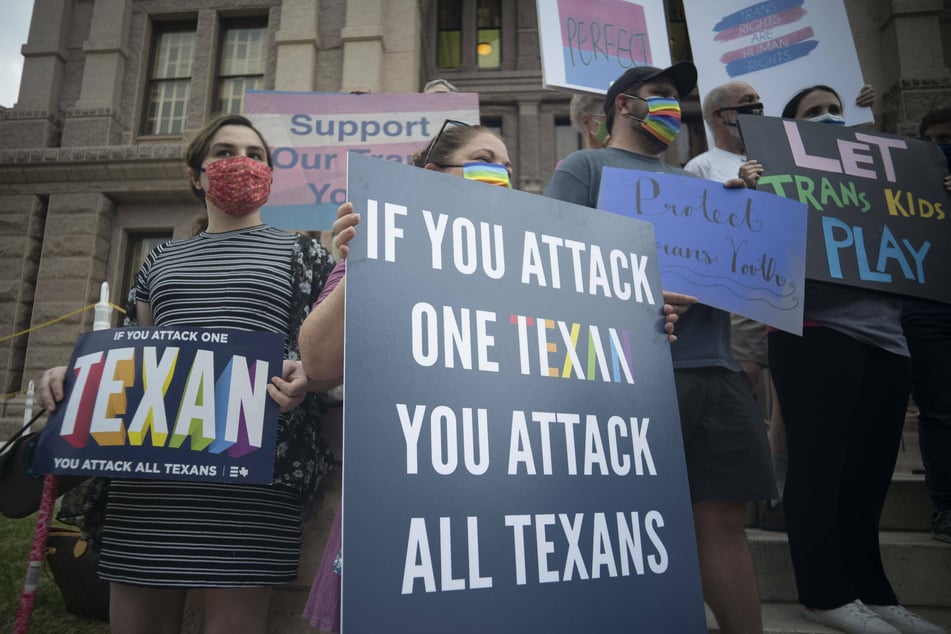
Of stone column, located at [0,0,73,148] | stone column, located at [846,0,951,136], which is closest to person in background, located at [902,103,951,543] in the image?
stone column, located at [846,0,951,136]

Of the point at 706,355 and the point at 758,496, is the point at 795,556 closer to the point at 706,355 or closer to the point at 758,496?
the point at 758,496

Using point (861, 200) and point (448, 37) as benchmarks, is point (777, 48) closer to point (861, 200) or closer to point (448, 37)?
point (861, 200)

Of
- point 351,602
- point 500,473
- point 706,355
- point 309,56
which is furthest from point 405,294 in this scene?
point 309,56

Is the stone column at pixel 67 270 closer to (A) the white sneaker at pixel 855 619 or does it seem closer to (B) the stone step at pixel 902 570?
(B) the stone step at pixel 902 570

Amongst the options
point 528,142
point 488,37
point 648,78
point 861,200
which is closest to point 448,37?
point 488,37

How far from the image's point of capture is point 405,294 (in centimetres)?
112

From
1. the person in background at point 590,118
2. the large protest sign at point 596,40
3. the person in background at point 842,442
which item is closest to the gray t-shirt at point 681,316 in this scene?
the person in background at point 842,442

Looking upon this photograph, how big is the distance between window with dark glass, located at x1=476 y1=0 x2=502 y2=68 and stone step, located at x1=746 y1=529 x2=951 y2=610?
10727 millimetres

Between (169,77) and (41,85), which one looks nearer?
(41,85)

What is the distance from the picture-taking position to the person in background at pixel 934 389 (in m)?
2.25

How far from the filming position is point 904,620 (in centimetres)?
193

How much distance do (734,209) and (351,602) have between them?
153 centimetres

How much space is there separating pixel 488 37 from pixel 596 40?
912cm

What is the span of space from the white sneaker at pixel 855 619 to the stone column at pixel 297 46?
329 inches
